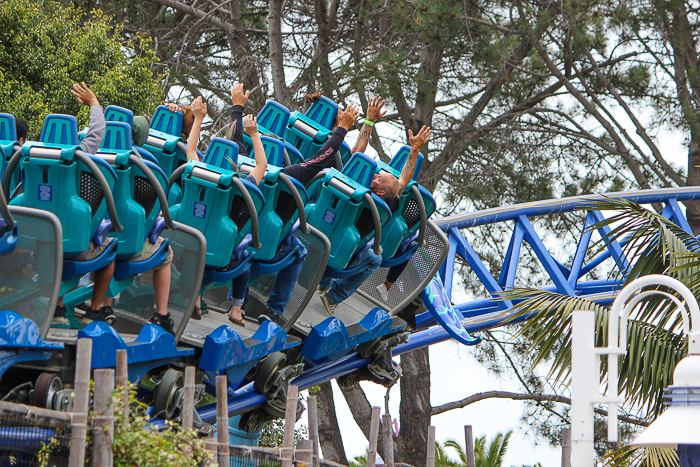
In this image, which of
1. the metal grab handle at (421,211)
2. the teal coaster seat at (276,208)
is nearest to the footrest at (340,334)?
the metal grab handle at (421,211)

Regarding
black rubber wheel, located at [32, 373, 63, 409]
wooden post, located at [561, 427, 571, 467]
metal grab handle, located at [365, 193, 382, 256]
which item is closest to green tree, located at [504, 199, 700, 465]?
metal grab handle, located at [365, 193, 382, 256]

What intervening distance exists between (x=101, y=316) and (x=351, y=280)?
215cm

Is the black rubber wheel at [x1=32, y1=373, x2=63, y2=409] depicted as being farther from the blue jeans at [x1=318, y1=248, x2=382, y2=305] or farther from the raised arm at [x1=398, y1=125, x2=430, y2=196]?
the raised arm at [x1=398, y1=125, x2=430, y2=196]

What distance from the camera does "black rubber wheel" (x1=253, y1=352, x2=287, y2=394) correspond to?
6211 mm

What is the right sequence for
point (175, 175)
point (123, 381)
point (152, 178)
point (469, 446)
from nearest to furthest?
1. point (123, 381)
2. point (152, 178)
3. point (175, 175)
4. point (469, 446)

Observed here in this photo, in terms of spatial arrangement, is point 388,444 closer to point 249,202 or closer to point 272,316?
point 272,316

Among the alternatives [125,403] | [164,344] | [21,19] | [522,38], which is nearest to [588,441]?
[125,403]

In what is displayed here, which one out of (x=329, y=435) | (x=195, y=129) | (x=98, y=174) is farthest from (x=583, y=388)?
(x=329, y=435)

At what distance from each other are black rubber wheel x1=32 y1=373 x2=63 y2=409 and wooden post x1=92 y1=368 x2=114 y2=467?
755 millimetres

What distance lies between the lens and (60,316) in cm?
487

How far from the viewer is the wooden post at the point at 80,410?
3605 millimetres

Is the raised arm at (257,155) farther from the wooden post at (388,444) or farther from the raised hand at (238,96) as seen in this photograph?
the wooden post at (388,444)

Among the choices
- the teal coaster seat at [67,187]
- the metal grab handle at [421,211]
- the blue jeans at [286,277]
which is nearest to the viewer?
the teal coaster seat at [67,187]

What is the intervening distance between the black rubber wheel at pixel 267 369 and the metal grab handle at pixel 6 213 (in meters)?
2.30
